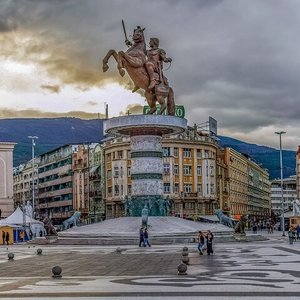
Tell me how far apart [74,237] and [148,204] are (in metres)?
6.92

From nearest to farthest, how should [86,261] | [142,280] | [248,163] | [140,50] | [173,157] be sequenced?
[142,280] < [86,261] < [140,50] < [173,157] < [248,163]

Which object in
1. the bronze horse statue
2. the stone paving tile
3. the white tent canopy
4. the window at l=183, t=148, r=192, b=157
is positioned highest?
the bronze horse statue

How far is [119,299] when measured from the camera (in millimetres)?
21156

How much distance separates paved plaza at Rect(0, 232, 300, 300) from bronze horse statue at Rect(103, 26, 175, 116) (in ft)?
89.0

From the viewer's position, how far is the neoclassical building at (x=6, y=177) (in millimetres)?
109188

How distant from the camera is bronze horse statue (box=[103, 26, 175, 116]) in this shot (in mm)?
64438

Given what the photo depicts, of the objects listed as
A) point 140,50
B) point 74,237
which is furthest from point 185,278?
point 140,50

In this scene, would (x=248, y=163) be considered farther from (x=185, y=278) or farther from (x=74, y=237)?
(x=185, y=278)

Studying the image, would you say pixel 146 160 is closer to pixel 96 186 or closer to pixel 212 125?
pixel 96 186

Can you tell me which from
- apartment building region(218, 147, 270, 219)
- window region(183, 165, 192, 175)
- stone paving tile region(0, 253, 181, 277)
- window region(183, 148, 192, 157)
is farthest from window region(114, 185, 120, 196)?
Result: stone paving tile region(0, 253, 181, 277)

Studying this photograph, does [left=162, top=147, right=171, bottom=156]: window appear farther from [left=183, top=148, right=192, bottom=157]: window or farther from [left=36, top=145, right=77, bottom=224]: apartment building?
[left=36, top=145, right=77, bottom=224]: apartment building

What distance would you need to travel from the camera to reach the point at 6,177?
10944cm

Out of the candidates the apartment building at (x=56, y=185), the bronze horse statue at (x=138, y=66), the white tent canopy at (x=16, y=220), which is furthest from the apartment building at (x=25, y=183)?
the bronze horse statue at (x=138, y=66)

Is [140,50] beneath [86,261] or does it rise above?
above
